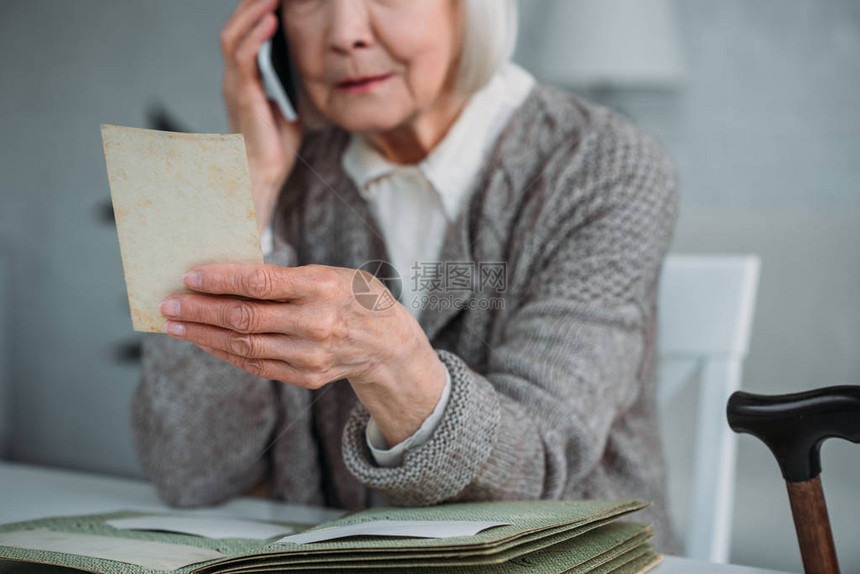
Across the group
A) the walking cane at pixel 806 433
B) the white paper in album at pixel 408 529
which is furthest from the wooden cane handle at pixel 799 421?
the white paper in album at pixel 408 529

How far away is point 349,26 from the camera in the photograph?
47 cm

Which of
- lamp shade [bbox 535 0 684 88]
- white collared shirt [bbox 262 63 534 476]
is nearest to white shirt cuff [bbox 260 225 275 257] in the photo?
white collared shirt [bbox 262 63 534 476]

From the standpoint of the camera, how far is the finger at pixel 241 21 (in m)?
0.48

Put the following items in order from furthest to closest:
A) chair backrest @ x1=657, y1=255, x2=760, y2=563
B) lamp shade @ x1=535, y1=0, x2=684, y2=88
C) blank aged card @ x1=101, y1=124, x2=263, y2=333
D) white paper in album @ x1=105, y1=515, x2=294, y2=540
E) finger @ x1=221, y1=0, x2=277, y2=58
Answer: lamp shade @ x1=535, y1=0, x2=684, y2=88 < chair backrest @ x1=657, y1=255, x2=760, y2=563 < finger @ x1=221, y1=0, x2=277, y2=58 < white paper in album @ x1=105, y1=515, x2=294, y2=540 < blank aged card @ x1=101, y1=124, x2=263, y2=333

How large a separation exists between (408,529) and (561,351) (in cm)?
21

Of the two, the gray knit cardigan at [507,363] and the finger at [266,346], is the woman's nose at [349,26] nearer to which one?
the gray knit cardigan at [507,363]

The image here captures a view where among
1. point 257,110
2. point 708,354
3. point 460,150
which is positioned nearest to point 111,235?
point 257,110

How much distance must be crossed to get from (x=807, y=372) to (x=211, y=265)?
920 millimetres

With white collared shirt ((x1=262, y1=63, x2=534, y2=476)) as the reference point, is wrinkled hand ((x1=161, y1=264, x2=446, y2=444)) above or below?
below

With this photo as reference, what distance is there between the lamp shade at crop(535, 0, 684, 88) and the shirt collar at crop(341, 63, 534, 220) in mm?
877

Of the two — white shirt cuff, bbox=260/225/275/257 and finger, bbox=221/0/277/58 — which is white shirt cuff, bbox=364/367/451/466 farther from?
finger, bbox=221/0/277/58

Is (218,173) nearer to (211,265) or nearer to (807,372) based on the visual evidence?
(211,265)

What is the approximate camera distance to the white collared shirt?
1.32ft

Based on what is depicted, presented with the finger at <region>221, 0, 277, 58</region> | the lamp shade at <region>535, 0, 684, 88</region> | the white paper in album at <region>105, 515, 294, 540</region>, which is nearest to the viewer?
the white paper in album at <region>105, 515, 294, 540</region>
